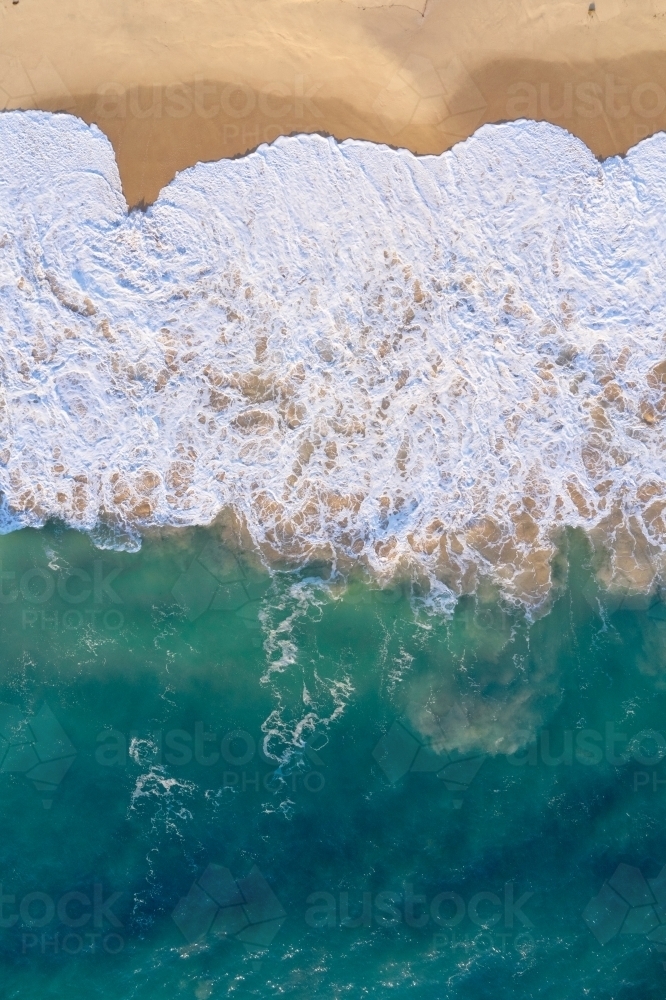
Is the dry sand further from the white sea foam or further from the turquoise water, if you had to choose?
the turquoise water

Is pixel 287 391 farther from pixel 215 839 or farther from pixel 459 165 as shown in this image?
pixel 215 839

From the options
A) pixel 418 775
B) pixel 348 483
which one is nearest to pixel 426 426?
pixel 348 483

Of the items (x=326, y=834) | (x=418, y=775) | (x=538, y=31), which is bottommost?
(x=326, y=834)

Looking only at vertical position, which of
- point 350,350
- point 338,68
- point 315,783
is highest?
point 338,68

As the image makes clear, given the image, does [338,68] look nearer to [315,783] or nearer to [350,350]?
[350,350]

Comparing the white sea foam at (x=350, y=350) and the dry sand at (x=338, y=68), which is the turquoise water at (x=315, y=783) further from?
the dry sand at (x=338, y=68)

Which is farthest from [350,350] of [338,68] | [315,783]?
[315,783]
